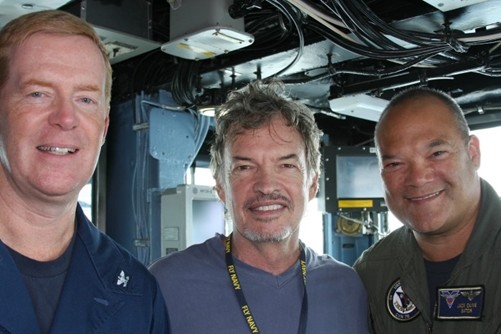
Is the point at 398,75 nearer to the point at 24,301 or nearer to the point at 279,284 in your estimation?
the point at 279,284

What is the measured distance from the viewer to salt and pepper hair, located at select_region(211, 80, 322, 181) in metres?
2.20

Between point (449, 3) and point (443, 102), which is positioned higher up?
point (449, 3)

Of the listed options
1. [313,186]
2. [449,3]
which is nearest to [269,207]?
[313,186]

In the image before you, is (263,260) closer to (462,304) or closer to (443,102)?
(462,304)

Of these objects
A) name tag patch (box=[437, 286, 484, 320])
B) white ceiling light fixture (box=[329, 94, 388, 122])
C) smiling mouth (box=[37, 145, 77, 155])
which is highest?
white ceiling light fixture (box=[329, 94, 388, 122])

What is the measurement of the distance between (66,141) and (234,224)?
2.83ft

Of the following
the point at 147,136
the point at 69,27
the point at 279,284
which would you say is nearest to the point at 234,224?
the point at 279,284

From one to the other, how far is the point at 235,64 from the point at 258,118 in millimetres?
1632

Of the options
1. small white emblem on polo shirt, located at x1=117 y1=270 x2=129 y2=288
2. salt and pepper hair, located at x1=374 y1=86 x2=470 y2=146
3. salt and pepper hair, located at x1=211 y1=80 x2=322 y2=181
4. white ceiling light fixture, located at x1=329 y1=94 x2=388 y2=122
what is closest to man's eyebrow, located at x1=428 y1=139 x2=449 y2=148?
salt and pepper hair, located at x1=374 y1=86 x2=470 y2=146

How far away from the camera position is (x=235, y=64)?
147 inches

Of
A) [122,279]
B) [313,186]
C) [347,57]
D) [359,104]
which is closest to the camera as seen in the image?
[122,279]

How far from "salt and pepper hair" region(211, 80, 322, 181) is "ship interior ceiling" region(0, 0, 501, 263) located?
22.8 inches

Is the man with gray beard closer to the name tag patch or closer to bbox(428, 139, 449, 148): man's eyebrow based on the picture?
the name tag patch

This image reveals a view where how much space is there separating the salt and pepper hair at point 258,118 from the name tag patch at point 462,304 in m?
0.69
